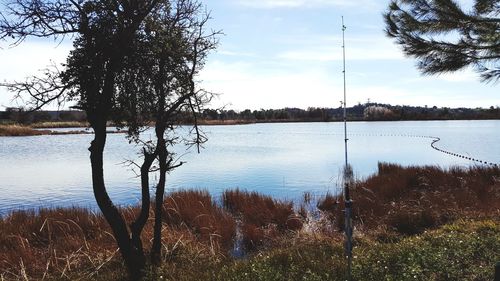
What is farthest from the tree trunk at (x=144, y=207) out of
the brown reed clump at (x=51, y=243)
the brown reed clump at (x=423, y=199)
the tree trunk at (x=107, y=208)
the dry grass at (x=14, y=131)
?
the dry grass at (x=14, y=131)

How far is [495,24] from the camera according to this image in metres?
11.0

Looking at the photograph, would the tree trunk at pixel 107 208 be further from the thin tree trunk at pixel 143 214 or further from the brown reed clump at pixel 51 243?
the brown reed clump at pixel 51 243

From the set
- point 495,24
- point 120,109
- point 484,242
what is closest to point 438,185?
point 495,24

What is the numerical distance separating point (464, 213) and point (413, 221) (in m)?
1.39

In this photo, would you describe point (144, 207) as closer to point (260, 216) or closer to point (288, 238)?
point (288, 238)

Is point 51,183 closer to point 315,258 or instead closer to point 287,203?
point 287,203

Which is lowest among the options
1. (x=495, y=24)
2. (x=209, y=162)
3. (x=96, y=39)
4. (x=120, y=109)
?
(x=209, y=162)

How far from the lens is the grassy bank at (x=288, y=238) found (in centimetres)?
688

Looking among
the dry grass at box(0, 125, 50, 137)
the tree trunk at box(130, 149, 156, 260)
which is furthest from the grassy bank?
the dry grass at box(0, 125, 50, 137)

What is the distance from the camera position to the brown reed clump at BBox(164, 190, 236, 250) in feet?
37.4

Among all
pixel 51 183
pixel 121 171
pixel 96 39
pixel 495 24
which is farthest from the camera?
pixel 121 171

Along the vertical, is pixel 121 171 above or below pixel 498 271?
below

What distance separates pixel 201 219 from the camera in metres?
12.3

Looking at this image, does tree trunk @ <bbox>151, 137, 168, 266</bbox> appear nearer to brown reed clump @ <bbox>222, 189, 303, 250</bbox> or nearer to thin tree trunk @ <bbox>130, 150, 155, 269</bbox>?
thin tree trunk @ <bbox>130, 150, 155, 269</bbox>
